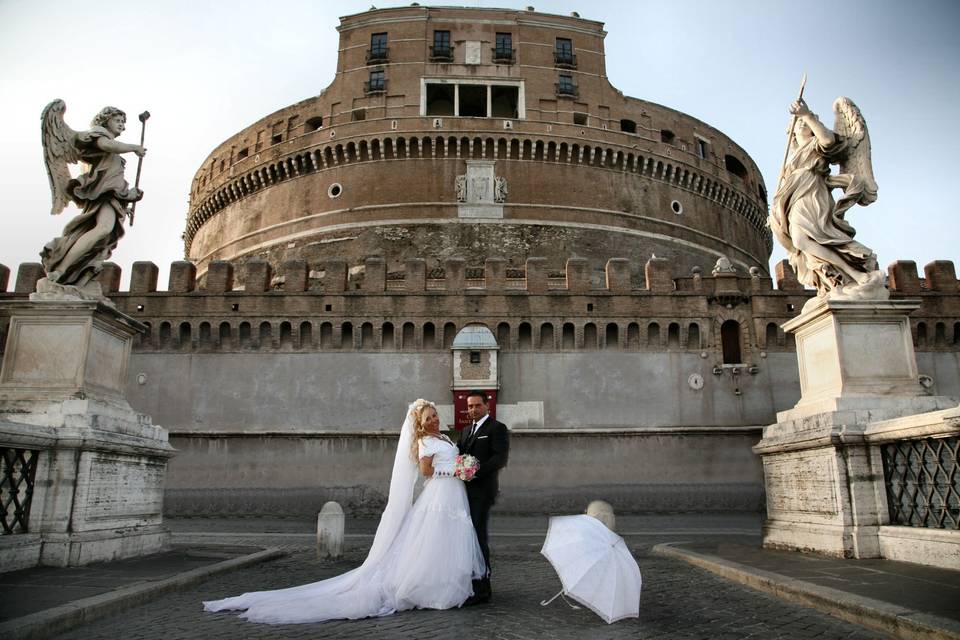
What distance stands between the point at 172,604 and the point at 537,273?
15.3 metres

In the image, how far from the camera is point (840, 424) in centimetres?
549

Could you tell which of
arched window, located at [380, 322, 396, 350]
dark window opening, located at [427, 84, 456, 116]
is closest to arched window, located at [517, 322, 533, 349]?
arched window, located at [380, 322, 396, 350]

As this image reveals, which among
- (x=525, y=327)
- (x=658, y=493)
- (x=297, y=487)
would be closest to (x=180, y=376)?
(x=297, y=487)

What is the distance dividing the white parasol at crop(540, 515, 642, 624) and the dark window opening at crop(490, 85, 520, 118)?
84.2ft

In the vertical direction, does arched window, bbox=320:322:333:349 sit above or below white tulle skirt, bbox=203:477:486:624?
above

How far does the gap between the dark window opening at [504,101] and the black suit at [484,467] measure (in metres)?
24.7

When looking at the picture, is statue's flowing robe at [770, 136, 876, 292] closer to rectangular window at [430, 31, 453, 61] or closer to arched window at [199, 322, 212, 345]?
arched window at [199, 322, 212, 345]

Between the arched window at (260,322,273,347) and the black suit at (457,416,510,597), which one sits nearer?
the black suit at (457,416,510,597)

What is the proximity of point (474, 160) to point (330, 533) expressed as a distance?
67.6 feet

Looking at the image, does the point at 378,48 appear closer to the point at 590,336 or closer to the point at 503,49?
the point at 503,49

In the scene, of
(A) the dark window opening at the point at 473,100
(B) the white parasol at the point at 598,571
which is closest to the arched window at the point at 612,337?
(A) the dark window opening at the point at 473,100

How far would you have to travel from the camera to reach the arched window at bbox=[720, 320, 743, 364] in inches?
750

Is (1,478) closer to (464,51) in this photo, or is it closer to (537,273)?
(537,273)

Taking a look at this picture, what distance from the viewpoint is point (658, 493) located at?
17812 millimetres
